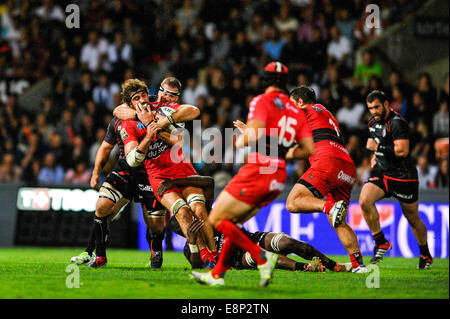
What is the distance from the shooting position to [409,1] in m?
18.0

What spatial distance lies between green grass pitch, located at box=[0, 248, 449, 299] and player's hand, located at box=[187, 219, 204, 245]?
42 cm

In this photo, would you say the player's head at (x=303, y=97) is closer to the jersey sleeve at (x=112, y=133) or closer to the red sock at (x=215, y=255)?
the red sock at (x=215, y=255)

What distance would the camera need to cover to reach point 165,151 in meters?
8.59

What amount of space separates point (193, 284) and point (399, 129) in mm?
4051

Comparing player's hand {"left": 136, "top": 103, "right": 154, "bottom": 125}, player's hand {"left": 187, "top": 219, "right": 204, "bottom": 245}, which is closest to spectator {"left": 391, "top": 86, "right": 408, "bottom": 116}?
player's hand {"left": 136, "top": 103, "right": 154, "bottom": 125}

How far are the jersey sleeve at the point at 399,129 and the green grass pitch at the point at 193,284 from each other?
70.5 inches

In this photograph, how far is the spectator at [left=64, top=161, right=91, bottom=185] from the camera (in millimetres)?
15656

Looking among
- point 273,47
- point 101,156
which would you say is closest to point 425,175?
point 273,47

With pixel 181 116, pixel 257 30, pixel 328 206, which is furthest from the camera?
pixel 257 30

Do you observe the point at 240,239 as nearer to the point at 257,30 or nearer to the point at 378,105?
the point at 378,105

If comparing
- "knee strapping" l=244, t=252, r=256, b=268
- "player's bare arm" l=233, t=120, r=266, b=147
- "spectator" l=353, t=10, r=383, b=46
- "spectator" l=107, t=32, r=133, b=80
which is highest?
"spectator" l=353, t=10, r=383, b=46

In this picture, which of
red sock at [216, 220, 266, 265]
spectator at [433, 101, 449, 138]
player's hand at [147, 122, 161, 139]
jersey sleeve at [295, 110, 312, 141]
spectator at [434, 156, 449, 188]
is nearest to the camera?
red sock at [216, 220, 266, 265]

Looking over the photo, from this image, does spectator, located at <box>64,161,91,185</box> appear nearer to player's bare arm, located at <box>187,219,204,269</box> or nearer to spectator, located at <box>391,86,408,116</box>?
spectator, located at <box>391,86,408,116</box>

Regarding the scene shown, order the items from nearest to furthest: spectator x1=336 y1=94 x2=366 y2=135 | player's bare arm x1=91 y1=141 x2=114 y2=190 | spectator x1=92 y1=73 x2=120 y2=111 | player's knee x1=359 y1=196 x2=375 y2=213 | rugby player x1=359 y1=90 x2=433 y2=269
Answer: player's bare arm x1=91 y1=141 x2=114 y2=190, rugby player x1=359 y1=90 x2=433 y2=269, player's knee x1=359 y1=196 x2=375 y2=213, spectator x1=336 y1=94 x2=366 y2=135, spectator x1=92 y1=73 x2=120 y2=111
